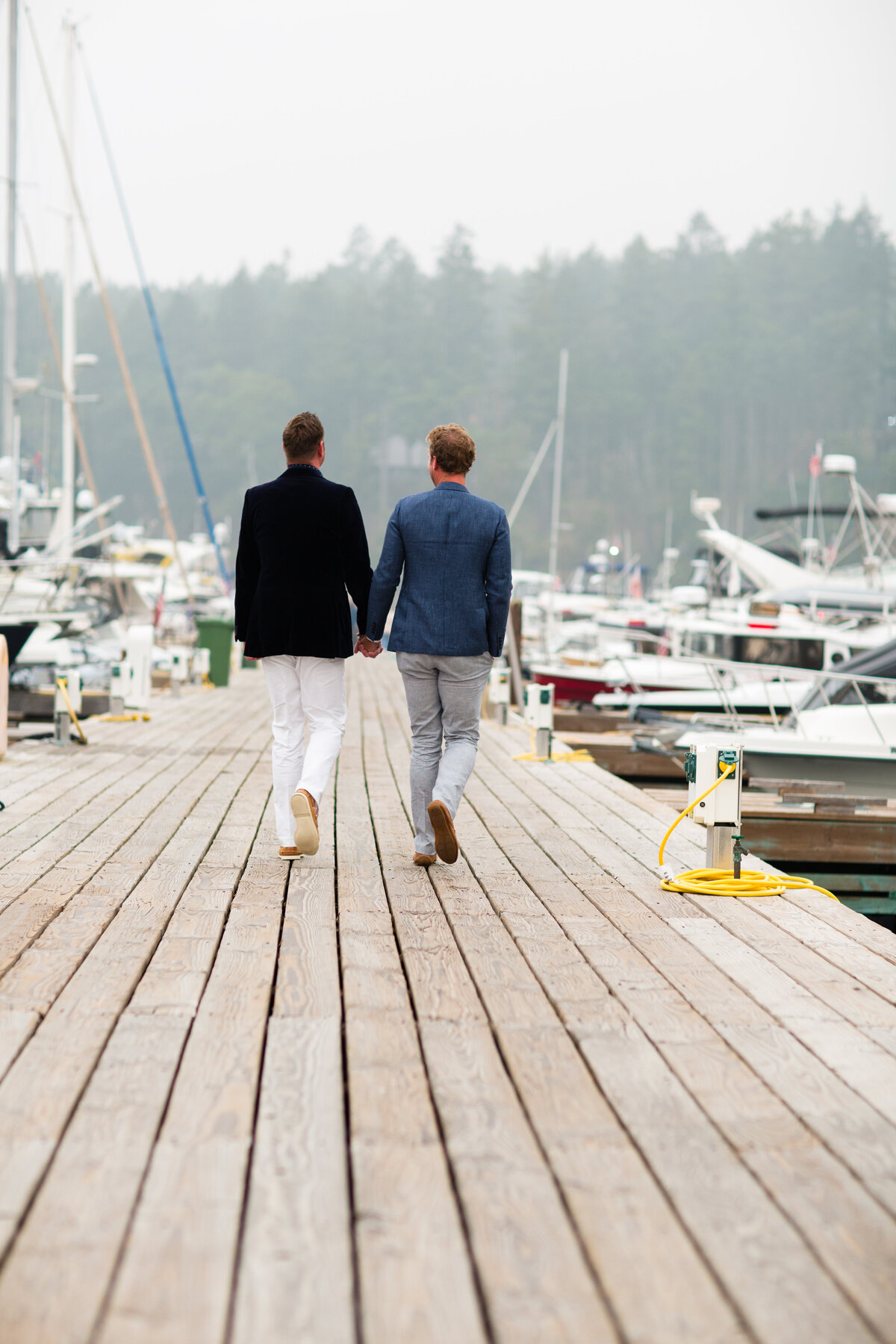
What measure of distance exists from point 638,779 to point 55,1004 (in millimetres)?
9319

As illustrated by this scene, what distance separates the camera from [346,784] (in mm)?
8297

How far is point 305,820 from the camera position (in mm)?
5375

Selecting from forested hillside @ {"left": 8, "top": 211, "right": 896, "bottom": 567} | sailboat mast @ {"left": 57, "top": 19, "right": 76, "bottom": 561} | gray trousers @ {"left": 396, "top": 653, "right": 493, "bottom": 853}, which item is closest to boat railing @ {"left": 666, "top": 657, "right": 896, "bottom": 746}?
gray trousers @ {"left": 396, "top": 653, "right": 493, "bottom": 853}

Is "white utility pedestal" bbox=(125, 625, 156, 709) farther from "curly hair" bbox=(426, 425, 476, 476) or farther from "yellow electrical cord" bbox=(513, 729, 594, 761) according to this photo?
"curly hair" bbox=(426, 425, 476, 476)

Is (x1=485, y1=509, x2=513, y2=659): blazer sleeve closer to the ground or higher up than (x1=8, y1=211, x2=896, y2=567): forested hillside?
closer to the ground

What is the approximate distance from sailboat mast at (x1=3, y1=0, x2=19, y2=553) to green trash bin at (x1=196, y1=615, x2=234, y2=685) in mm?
3112

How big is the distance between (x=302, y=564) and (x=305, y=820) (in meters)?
1.02

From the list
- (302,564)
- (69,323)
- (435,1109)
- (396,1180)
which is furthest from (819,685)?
(69,323)

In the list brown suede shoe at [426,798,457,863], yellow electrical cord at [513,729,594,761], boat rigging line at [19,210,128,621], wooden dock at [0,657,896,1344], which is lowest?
yellow electrical cord at [513,729,594,761]

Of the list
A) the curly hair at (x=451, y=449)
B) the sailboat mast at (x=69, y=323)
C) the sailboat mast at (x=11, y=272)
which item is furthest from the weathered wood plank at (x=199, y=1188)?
the sailboat mast at (x=69, y=323)

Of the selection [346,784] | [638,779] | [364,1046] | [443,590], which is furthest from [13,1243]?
[638,779]

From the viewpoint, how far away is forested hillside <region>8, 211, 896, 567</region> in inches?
3848

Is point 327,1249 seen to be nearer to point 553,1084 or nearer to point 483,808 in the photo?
point 553,1084

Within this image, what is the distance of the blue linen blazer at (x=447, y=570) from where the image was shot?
537 cm
